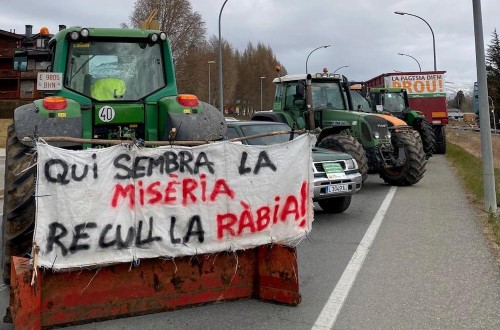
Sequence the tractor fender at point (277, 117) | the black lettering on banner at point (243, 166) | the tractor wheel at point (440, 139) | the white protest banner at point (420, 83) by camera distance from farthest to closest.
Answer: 1. the white protest banner at point (420, 83)
2. the tractor wheel at point (440, 139)
3. the tractor fender at point (277, 117)
4. the black lettering on banner at point (243, 166)

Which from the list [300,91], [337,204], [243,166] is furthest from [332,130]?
[243,166]

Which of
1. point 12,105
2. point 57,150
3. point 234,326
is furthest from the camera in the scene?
point 12,105

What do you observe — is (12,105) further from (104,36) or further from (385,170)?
(104,36)

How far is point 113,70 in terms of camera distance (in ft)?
19.8

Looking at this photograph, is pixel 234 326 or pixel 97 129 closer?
pixel 234 326

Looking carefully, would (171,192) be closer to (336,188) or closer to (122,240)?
(122,240)

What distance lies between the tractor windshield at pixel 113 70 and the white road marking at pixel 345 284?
3041mm

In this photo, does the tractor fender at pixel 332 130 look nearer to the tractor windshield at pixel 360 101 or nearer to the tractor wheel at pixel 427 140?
the tractor windshield at pixel 360 101

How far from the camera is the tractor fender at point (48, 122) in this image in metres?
4.96

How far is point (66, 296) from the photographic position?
401cm

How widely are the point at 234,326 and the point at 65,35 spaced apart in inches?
148

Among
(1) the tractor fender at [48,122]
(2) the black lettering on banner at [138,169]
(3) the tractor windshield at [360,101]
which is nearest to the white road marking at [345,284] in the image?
(2) the black lettering on banner at [138,169]

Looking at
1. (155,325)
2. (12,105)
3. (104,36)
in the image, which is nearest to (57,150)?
(155,325)

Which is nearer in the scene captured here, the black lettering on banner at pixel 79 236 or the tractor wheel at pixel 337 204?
the black lettering on banner at pixel 79 236
